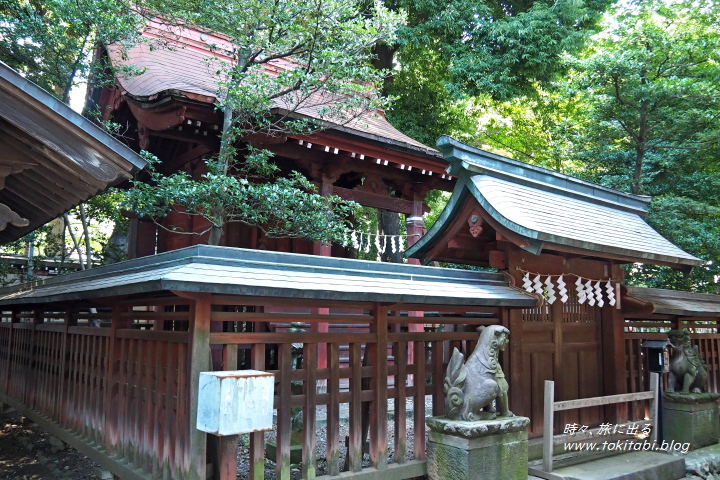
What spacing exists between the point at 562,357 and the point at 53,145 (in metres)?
6.82

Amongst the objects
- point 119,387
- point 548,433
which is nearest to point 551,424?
point 548,433

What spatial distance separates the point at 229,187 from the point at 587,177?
1017cm

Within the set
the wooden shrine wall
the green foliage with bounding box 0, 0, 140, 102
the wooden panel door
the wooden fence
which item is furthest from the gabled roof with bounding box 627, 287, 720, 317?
the green foliage with bounding box 0, 0, 140, 102

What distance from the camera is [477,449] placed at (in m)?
5.55

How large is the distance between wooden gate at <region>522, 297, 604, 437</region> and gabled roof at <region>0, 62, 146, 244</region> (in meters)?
5.38

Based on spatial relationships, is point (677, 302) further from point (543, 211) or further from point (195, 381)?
point (195, 381)

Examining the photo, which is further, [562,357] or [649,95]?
[649,95]

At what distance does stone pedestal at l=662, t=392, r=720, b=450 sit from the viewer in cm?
802

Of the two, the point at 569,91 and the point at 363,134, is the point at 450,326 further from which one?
the point at 569,91

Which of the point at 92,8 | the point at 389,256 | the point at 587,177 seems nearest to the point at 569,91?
the point at 587,177

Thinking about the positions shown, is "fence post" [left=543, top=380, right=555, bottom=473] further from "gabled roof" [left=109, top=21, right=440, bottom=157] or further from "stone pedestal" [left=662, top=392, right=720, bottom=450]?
"gabled roof" [left=109, top=21, right=440, bottom=157]

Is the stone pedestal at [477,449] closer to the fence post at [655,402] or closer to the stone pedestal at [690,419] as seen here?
the fence post at [655,402]

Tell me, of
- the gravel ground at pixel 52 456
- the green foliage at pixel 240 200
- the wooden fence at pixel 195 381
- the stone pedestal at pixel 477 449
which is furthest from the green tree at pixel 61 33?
the stone pedestal at pixel 477 449

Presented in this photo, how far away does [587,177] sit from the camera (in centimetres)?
1423
